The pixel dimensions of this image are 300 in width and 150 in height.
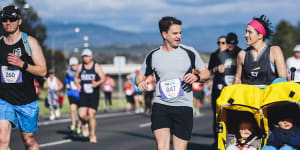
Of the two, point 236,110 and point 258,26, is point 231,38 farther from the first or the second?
point 236,110

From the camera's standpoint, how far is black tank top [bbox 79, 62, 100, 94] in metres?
11.1

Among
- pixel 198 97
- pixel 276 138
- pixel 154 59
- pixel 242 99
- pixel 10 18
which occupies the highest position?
pixel 10 18

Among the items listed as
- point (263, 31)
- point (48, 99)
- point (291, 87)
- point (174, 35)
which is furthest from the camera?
point (48, 99)

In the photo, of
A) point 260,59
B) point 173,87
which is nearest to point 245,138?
point 173,87

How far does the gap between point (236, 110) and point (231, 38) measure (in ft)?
9.84

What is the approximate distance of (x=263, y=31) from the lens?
672cm

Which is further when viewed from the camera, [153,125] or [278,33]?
[278,33]

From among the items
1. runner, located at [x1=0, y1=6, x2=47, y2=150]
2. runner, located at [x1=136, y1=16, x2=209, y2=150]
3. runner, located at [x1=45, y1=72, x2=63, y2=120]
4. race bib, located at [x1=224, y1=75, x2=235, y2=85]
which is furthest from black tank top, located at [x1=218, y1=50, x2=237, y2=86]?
runner, located at [x1=45, y1=72, x2=63, y2=120]

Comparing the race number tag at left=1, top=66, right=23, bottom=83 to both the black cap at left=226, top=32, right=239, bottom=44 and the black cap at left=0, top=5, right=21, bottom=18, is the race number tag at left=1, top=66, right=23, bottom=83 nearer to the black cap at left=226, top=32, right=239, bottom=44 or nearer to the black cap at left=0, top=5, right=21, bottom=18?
the black cap at left=0, top=5, right=21, bottom=18

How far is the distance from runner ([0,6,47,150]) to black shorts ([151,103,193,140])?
157 centimetres

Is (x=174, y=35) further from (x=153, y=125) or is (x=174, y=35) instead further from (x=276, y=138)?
(x=276, y=138)

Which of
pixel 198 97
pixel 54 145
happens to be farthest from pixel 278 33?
pixel 54 145

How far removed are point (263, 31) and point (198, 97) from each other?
1339 cm

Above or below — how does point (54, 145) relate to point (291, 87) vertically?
below
